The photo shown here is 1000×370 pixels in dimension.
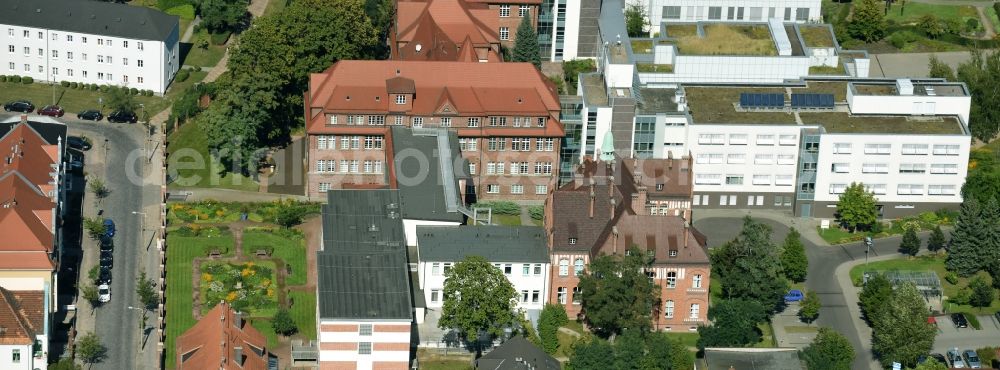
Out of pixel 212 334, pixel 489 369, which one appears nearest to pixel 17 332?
pixel 212 334

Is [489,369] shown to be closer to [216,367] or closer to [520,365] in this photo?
[520,365]

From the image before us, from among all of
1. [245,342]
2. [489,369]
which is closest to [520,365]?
[489,369]

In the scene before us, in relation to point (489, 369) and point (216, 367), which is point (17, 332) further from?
point (489, 369)

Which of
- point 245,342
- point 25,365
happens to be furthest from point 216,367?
point 25,365

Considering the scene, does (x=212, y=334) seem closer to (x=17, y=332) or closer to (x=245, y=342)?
(x=245, y=342)

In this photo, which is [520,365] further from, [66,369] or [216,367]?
[66,369]

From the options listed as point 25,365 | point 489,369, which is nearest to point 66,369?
point 25,365
